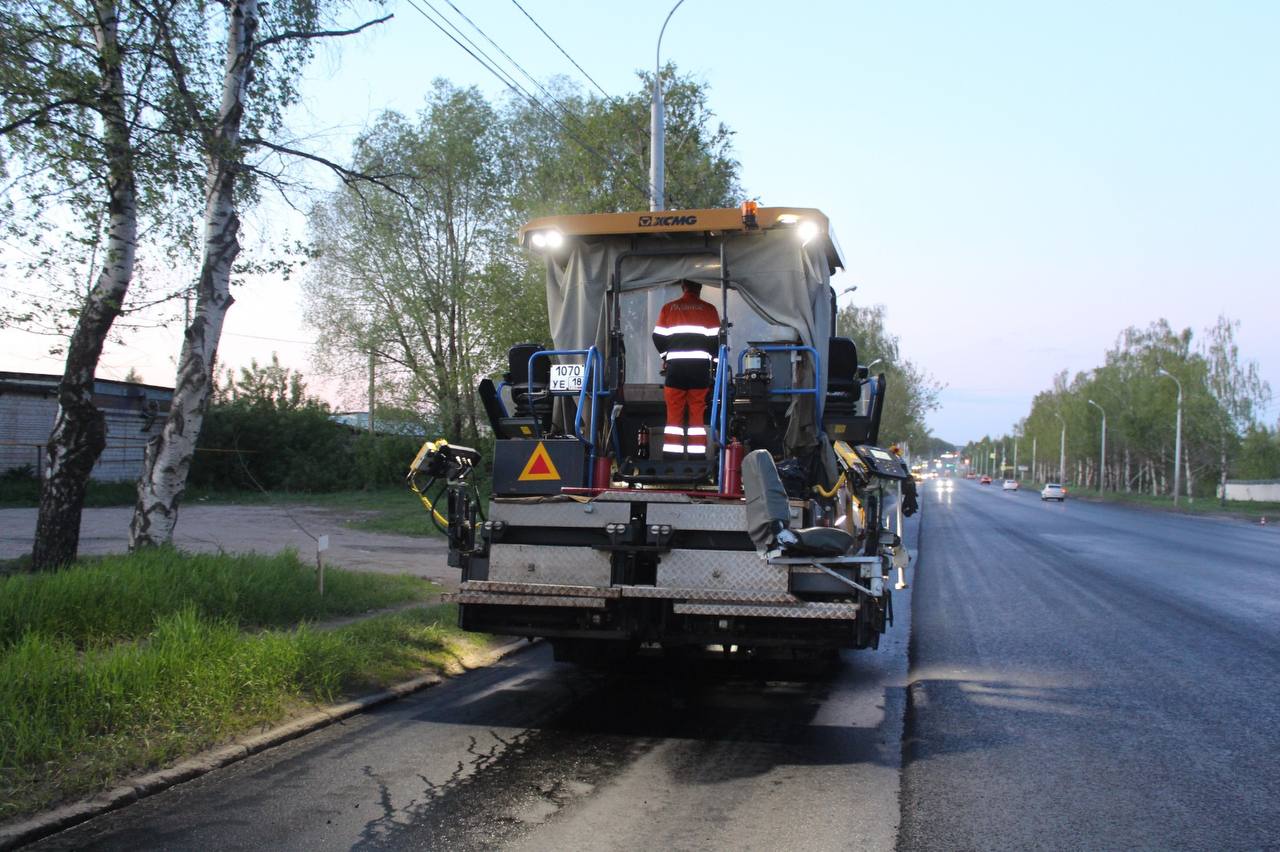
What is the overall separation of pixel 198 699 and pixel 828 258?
5.47 meters

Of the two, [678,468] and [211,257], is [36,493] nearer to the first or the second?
[211,257]

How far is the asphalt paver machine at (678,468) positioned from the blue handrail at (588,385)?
2 centimetres

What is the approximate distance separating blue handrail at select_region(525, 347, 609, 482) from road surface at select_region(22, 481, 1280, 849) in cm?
189

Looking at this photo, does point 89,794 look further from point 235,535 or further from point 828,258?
point 235,535

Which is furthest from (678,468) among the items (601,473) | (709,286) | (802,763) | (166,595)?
(166,595)

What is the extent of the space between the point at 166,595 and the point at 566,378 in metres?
3.70

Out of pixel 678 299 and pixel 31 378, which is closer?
pixel 678 299

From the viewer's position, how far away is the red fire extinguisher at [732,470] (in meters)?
6.77

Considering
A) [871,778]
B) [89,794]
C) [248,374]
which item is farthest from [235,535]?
[248,374]

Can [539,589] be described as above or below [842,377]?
below

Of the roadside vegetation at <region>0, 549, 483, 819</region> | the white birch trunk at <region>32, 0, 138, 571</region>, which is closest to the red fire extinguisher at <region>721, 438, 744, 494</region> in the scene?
the roadside vegetation at <region>0, 549, 483, 819</region>

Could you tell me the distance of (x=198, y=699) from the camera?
614 centimetres

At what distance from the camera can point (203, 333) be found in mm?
10062

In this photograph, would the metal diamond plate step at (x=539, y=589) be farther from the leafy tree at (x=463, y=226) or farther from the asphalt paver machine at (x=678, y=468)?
the leafy tree at (x=463, y=226)
